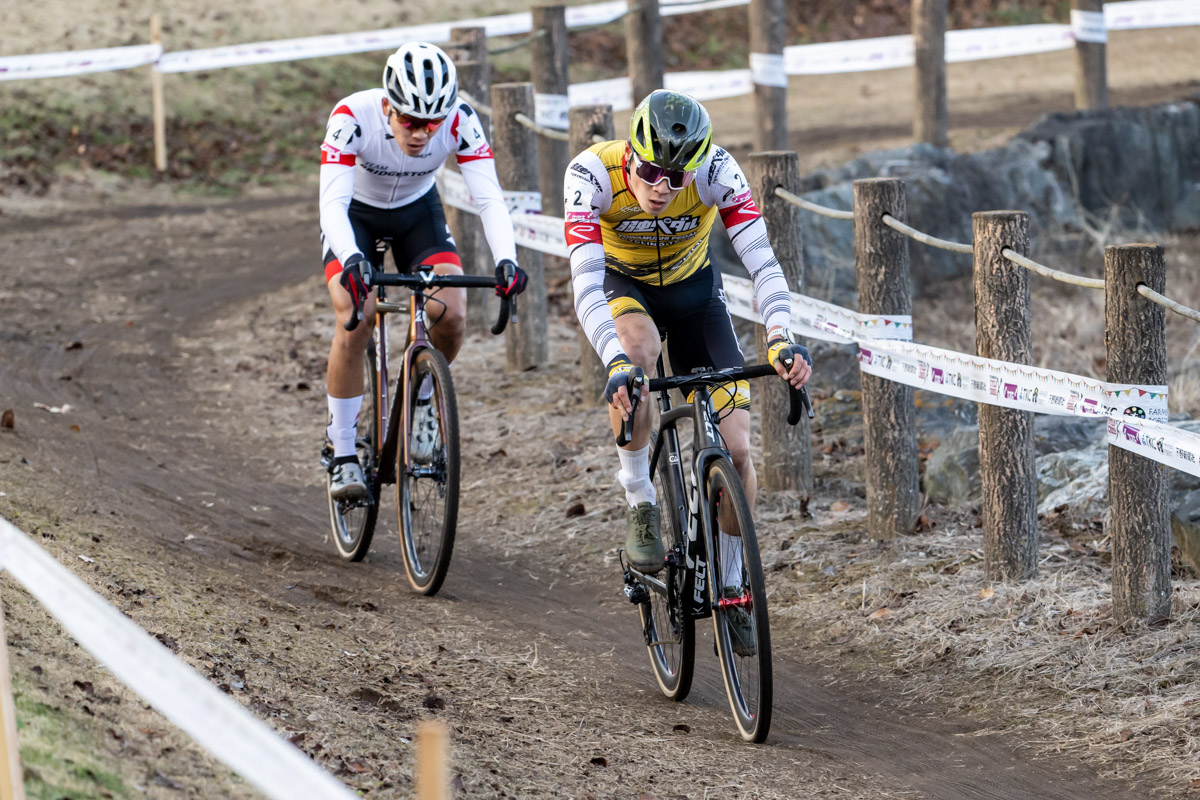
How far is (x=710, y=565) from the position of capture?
4.78 meters

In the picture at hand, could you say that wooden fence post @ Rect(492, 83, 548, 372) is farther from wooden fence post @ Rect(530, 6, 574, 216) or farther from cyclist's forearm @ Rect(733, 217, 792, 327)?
cyclist's forearm @ Rect(733, 217, 792, 327)

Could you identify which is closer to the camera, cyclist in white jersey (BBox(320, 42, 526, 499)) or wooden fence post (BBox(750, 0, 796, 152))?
cyclist in white jersey (BBox(320, 42, 526, 499))

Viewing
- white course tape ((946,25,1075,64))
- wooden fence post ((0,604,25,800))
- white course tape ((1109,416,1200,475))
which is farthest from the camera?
white course tape ((946,25,1075,64))

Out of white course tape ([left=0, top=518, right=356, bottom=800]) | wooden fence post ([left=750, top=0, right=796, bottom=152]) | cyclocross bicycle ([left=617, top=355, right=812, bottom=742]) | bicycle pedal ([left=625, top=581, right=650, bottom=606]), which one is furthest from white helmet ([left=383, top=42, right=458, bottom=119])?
wooden fence post ([left=750, top=0, right=796, bottom=152])

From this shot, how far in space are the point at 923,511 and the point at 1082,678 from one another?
1969 mm

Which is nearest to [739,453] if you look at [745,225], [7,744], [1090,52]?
[745,225]

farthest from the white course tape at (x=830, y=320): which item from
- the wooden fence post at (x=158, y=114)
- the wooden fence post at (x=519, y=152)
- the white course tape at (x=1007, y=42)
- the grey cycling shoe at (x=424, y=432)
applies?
the wooden fence post at (x=158, y=114)

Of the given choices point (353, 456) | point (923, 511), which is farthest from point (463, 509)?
point (923, 511)

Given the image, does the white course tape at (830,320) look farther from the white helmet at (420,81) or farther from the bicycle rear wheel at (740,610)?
the bicycle rear wheel at (740,610)

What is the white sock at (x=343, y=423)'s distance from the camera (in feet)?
22.3

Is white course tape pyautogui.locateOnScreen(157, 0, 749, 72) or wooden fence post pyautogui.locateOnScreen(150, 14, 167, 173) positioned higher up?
white course tape pyautogui.locateOnScreen(157, 0, 749, 72)

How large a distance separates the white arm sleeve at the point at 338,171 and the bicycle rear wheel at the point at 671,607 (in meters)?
1.99

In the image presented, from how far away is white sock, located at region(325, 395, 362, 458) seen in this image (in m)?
6.79

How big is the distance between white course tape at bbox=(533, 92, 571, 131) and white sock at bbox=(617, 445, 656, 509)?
230 inches
